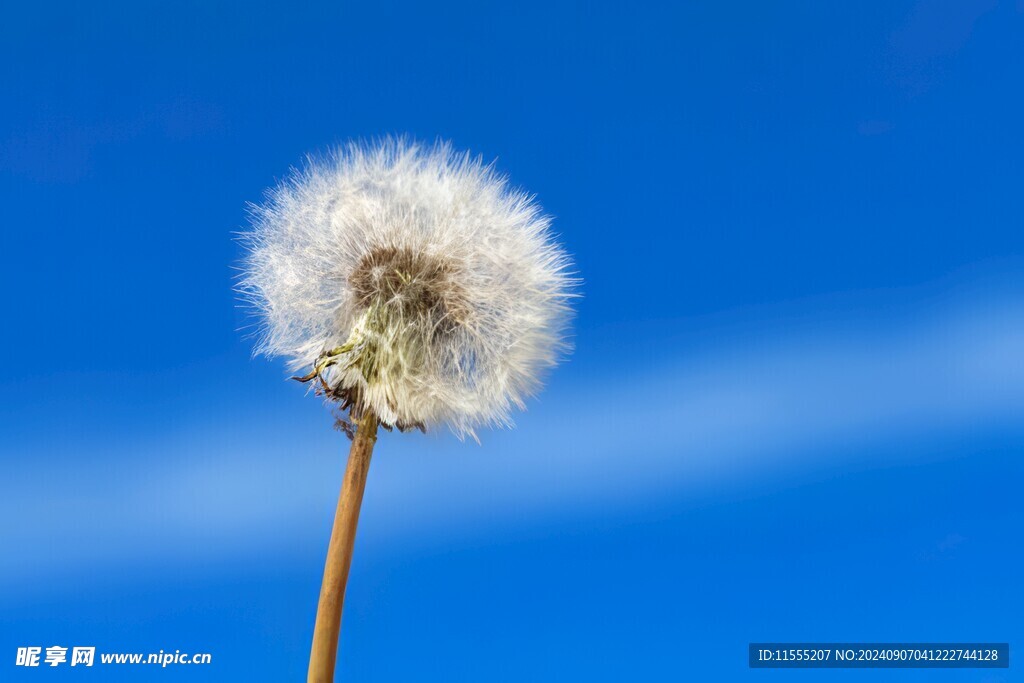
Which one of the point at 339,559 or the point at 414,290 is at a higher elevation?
the point at 414,290

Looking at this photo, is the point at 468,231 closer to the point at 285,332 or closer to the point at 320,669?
the point at 285,332

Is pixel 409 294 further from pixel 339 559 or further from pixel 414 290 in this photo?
pixel 339 559

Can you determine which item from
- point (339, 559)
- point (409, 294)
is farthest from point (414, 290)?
point (339, 559)

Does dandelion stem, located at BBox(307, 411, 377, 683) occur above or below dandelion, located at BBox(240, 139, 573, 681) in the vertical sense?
below

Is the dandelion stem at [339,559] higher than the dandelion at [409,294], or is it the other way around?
the dandelion at [409,294]
